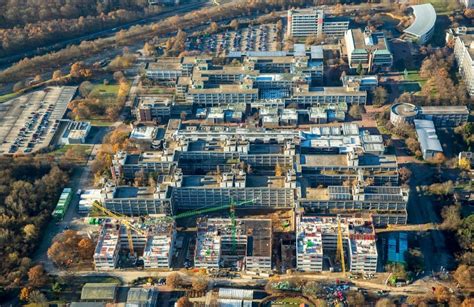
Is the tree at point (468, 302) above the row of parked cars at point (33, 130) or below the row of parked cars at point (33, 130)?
below

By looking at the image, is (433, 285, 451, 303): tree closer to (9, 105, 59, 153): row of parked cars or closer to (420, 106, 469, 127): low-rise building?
(420, 106, 469, 127): low-rise building

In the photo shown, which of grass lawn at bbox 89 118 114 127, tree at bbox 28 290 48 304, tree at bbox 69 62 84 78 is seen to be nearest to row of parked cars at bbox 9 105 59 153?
grass lawn at bbox 89 118 114 127

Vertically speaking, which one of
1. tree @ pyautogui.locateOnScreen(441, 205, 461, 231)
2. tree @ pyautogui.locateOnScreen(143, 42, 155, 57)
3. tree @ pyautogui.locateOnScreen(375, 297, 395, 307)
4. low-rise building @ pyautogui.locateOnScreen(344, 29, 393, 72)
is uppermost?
tree @ pyautogui.locateOnScreen(143, 42, 155, 57)

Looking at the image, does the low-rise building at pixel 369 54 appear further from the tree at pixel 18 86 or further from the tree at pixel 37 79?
the tree at pixel 18 86

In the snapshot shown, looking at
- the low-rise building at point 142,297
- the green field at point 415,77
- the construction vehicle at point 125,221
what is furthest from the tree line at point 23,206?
the green field at point 415,77

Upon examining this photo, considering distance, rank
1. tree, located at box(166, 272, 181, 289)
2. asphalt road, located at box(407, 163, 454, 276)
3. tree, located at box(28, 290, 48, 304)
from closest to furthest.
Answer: tree, located at box(28, 290, 48, 304) < tree, located at box(166, 272, 181, 289) < asphalt road, located at box(407, 163, 454, 276)

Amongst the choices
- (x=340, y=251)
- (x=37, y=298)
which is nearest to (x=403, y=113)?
(x=340, y=251)
